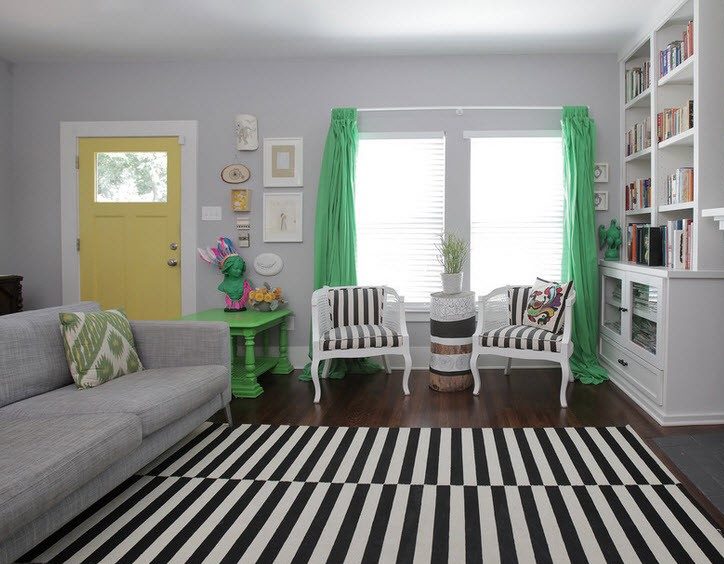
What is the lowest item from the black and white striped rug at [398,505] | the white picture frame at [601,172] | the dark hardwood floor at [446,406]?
the black and white striped rug at [398,505]

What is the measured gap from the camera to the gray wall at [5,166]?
4914 mm

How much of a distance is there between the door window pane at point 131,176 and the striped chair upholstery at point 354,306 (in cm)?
187

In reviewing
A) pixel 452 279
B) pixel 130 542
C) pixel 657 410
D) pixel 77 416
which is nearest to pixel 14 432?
pixel 77 416

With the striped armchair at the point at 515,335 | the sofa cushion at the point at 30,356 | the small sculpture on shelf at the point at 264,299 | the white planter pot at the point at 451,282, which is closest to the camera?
the sofa cushion at the point at 30,356

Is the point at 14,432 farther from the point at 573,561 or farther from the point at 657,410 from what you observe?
the point at 657,410

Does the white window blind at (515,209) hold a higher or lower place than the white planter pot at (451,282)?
higher

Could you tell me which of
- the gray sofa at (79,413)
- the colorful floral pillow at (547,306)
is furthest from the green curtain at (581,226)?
the gray sofa at (79,413)

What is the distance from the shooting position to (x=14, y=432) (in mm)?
2047

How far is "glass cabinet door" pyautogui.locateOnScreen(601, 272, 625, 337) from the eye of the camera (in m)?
4.30

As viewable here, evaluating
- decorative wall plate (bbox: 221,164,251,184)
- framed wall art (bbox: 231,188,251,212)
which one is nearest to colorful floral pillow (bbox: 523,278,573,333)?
framed wall art (bbox: 231,188,251,212)

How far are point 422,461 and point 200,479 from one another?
1071 millimetres

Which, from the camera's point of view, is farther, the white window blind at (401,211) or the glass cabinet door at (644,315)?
the white window blind at (401,211)

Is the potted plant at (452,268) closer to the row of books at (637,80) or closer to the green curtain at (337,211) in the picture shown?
the green curtain at (337,211)

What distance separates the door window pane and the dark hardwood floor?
197cm
